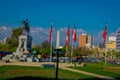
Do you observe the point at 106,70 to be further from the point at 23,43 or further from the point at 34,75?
the point at 23,43

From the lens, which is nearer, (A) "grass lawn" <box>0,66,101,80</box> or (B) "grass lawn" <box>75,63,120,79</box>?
(A) "grass lawn" <box>0,66,101,80</box>

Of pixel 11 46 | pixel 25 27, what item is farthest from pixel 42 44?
pixel 25 27

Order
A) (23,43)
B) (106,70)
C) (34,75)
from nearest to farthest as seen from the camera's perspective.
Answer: (34,75) → (106,70) → (23,43)

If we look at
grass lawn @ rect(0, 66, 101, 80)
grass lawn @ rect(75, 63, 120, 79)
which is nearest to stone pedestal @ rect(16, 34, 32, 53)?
grass lawn @ rect(75, 63, 120, 79)

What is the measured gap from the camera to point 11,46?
128000 mm

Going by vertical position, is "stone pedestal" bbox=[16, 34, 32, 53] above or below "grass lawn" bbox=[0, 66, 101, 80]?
above

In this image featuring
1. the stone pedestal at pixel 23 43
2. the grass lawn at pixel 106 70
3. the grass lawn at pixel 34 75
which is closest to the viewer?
the grass lawn at pixel 34 75

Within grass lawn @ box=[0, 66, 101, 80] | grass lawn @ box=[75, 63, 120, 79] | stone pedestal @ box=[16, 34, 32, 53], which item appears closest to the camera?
grass lawn @ box=[0, 66, 101, 80]

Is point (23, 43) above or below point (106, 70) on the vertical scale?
above

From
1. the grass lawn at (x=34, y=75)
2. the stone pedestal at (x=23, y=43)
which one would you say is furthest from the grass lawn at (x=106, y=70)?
the stone pedestal at (x=23, y=43)

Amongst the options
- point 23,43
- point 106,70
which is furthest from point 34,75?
point 23,43

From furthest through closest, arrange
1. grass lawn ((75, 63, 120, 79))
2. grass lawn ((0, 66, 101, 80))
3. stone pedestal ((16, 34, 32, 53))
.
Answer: stone pedestal ((16, 34, 32, 53)), grass lawn ((75, 63, 120, 79)), grass lawn ((0, 66, 101, 80))

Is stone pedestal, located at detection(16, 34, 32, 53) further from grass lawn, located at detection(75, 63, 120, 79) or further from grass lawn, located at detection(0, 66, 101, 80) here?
grass lawn, located at detection(0, 66, 101, 80)

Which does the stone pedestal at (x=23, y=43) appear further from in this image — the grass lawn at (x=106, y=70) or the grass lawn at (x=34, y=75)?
the grass lawn at (x=34, y=75)
